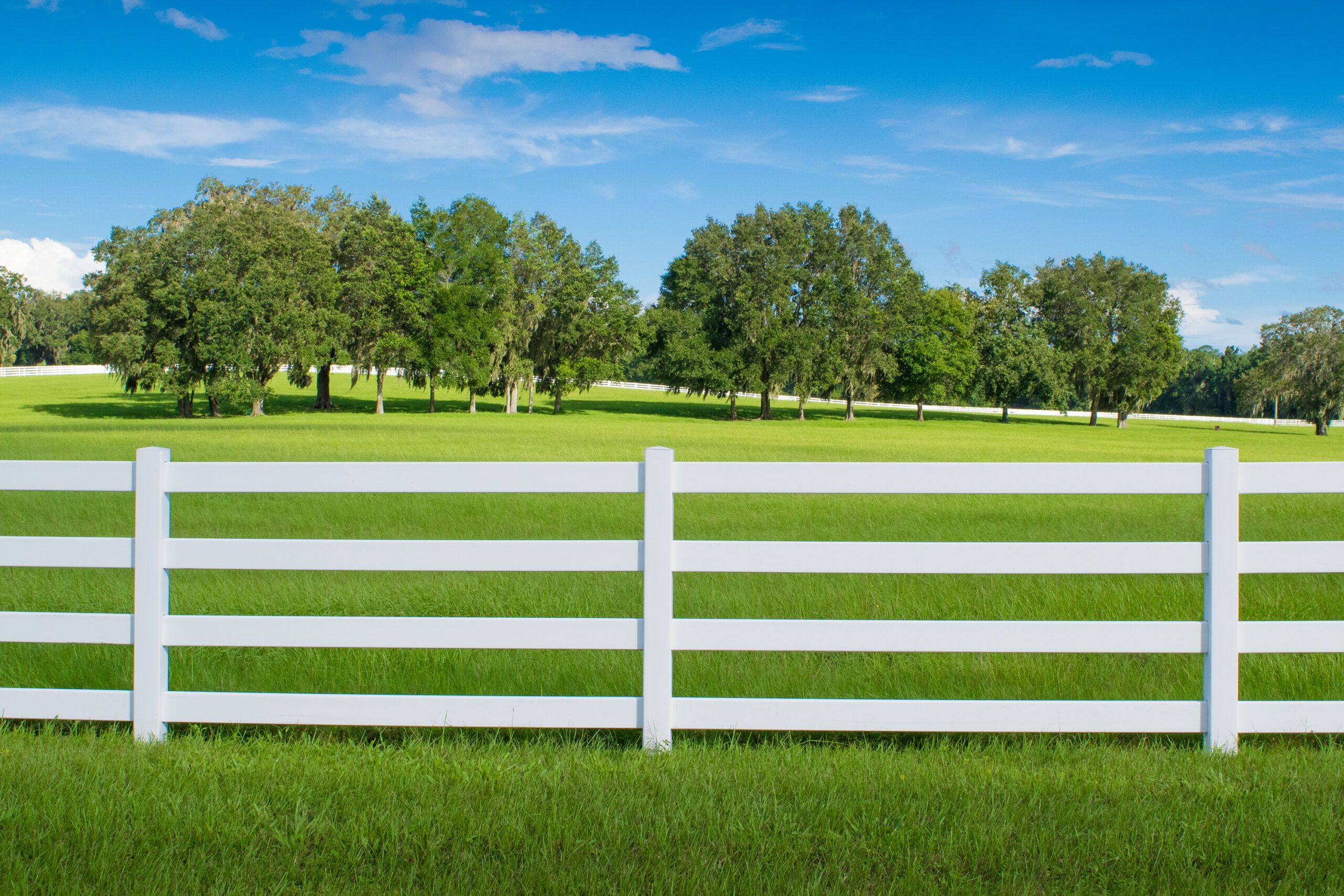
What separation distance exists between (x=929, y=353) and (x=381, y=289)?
47.2 metres

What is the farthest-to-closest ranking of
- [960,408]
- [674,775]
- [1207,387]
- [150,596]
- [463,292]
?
1. [1207,387]
2. [960,408]
3. [463,292]
4. [150,596]
5. [674,775]

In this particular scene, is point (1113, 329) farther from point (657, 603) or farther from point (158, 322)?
point (657, 603)

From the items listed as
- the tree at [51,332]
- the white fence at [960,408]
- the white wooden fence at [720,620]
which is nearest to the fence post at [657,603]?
the white wooden fence at [720,620]

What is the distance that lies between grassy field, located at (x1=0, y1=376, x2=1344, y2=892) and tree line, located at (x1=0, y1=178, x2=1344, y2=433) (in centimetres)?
5574

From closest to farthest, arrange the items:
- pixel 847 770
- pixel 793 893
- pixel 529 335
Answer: pixel 793 893, pixel 847 770, pixel 529 335

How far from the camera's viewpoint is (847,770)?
4297 mm

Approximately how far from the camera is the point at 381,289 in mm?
70125

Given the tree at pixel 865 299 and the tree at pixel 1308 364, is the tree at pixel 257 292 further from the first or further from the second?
the tree at pixel 1308 364

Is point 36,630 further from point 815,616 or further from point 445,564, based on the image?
point 815,616

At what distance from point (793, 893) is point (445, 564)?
7.61ft

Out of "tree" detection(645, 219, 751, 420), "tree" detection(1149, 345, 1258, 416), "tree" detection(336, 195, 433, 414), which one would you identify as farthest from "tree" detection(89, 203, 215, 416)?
"tree" detection(1149, 345, 1258, 416)

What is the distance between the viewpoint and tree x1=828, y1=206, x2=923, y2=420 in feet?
255

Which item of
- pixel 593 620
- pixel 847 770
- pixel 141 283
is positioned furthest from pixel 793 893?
pixel 141 283

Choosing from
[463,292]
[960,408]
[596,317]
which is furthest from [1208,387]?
[463,292]
